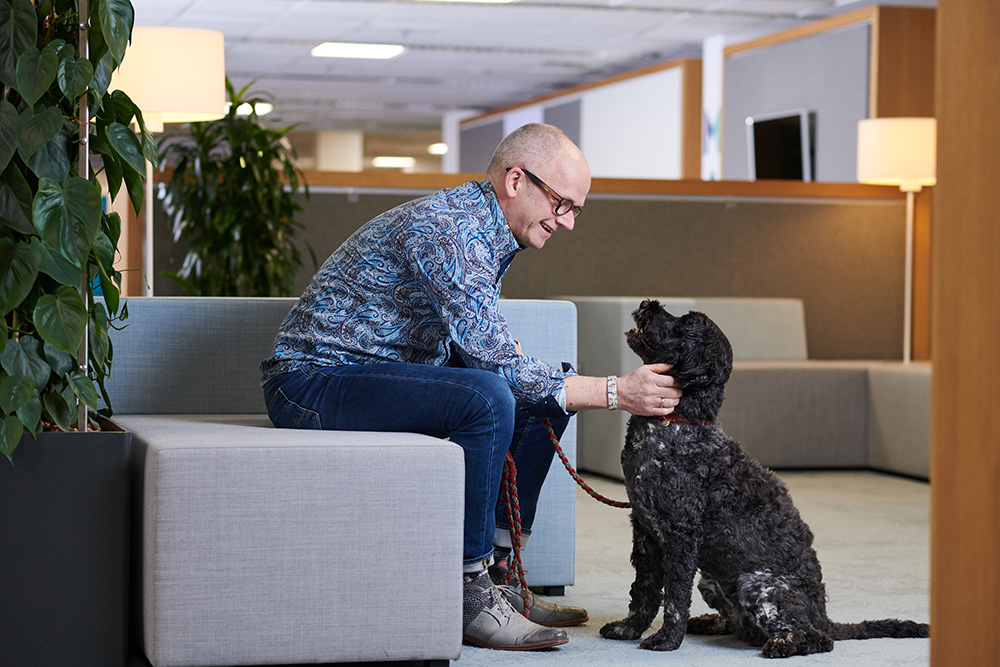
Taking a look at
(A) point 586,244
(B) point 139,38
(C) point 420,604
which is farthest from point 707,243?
(C) point 420,604

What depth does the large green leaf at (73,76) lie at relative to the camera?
2062 mm

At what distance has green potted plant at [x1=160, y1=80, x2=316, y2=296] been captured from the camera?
520 centimetres

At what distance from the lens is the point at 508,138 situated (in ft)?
8.32

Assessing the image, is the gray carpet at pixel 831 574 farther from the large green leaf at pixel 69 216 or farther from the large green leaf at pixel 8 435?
the large green leaf at pixel 69 216

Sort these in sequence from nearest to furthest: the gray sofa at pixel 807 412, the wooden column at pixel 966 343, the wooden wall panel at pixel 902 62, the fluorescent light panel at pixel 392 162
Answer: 1. the wooden column at pixel 966 343
2. the gray sofa at pixel 807 412
3. the wooden wall panel at pixel 902 62
4. the fluorescent light panel at pixel 392 162

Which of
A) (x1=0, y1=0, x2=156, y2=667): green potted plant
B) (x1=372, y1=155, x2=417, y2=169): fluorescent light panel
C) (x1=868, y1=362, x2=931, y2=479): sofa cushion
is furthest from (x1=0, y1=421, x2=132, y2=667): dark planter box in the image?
(x1=372, y1=155, x2=417, y2=169): fluorescent light panel

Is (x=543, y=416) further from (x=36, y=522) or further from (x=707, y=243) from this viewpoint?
(x=707, y=243)

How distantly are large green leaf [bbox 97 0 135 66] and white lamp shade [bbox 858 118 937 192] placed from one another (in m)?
4.54

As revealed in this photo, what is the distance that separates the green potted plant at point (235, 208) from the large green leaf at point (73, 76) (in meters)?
3.09

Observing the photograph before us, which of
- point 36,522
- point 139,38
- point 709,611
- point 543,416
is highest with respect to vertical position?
point 139,38

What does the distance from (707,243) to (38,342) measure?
14.9ft

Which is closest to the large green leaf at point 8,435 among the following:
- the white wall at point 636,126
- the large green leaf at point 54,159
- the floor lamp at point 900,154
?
the large green leaf at point 54,159

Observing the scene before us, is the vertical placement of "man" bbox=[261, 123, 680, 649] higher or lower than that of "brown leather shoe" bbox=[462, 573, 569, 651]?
higher

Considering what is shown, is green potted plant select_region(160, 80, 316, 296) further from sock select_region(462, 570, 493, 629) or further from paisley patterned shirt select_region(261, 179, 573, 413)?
sock select_region(462, 570, 493, 629)
